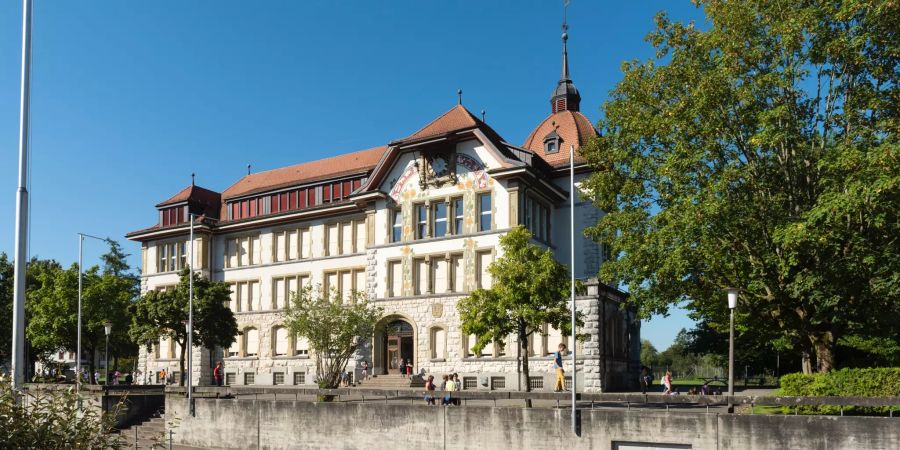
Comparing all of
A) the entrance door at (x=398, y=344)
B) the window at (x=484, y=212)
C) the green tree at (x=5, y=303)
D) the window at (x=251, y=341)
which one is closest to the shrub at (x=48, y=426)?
the window at (x=484, y=212)

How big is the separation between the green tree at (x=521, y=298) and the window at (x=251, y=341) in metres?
21.7

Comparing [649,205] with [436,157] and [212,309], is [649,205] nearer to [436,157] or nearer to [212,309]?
[436,157]

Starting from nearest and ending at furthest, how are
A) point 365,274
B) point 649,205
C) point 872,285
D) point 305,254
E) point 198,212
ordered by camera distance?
point 872,285 → point 649,205 → point 365,274 → point 305,254 → point 198,212

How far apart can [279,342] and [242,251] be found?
7.24 metres

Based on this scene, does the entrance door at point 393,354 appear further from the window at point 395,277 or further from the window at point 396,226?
the window at point 396,226

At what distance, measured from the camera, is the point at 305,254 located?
50.6 m

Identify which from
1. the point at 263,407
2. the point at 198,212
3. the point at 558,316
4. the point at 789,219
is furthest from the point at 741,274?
the point at 198,212

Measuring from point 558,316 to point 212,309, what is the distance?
20.4 meters

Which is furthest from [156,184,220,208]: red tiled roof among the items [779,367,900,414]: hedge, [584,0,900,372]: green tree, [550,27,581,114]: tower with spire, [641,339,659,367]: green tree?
[641,339,659,367]: green tree

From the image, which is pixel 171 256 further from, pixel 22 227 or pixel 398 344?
pixel 22 227

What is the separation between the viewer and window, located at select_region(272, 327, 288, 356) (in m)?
50.0

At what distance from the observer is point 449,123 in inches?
1746

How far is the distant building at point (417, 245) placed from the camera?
41062mm

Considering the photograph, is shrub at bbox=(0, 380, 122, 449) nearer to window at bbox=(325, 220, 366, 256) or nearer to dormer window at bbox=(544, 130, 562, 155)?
window at bbox=(325, 220, 366, 256)
